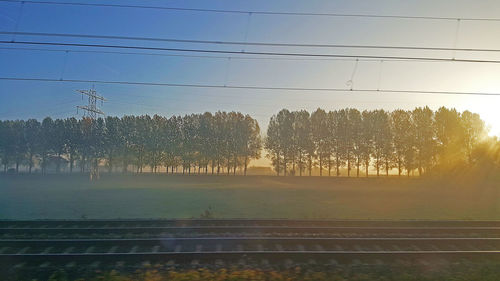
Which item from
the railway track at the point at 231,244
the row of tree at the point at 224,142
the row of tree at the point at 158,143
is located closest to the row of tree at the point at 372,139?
the row of tree at the point at 224,142

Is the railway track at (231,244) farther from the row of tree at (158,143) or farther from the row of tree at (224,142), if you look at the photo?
the row of tree at (158,143)

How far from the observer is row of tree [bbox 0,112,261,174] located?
56.8m

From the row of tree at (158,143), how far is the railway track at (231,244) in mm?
43129

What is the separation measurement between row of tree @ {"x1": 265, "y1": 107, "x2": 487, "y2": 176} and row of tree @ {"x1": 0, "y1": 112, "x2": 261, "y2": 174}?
5529 millimetres

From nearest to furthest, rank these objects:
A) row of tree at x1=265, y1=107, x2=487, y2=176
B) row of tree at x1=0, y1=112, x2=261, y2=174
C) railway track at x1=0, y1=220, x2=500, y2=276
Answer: railway track at x1=0, y1=220, x2=500, y2=276 → row of tree at x1=265, y1=107, x2=487, y2=176 → row of tree at x1=0, y1=112, x2=261, y2=174

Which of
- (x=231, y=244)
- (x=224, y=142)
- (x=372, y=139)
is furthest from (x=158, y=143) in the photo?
(x=231, y=244)

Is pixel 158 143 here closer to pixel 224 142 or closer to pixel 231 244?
pixel 224 142

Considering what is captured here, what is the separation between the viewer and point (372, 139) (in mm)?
53031

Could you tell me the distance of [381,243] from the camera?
430 inches

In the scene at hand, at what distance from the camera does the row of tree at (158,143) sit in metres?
56.8

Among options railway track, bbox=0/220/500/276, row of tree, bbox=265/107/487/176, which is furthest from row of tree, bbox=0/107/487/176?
railway track, bbox=0/220/500/276

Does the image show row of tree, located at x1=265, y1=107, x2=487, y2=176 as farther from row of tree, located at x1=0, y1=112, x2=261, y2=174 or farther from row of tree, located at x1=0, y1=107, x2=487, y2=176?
row of tree, located at x1=0, y1=112, x2=261, y2=174

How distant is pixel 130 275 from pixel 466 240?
35.1ft

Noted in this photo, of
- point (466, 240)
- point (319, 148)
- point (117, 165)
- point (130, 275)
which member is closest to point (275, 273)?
point (130, 275)
